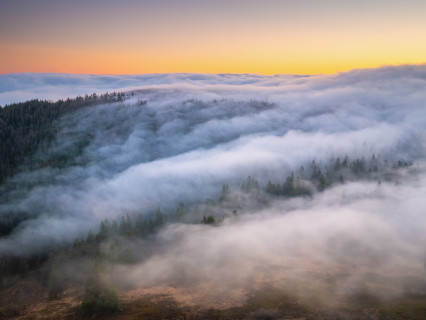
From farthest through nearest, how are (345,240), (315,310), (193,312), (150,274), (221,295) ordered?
1. (345,240)
2. (150,274)
3. (221,295)
4. (193,312)
5. (315,310)

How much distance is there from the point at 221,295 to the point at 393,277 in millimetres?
68155

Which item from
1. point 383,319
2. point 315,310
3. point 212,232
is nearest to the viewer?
point 383,319

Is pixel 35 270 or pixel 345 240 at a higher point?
pixel 345 240

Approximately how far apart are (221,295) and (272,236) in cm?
7583

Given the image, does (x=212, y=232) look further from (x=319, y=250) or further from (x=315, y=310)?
(x=315, y=310)

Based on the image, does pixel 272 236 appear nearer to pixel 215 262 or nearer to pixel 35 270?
pixel 215 262

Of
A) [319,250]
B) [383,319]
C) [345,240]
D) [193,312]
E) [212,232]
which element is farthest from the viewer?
[212,232]

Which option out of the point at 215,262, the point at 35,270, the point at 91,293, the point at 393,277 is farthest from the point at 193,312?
the point at 35,270

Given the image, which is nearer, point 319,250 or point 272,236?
point 319,250

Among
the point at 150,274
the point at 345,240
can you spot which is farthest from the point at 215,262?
the point at 345,240

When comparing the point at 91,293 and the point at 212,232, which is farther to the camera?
the point at 212,232

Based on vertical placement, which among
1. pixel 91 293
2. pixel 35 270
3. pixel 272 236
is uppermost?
pixel 91 293

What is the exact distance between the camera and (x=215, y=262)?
162 meters

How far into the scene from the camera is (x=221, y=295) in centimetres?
12531
